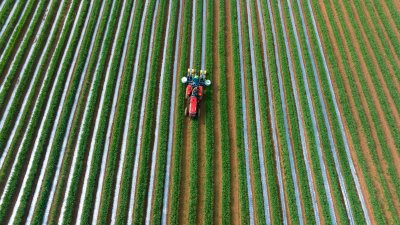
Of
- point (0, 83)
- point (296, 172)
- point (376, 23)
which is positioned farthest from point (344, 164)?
point (0, 83)

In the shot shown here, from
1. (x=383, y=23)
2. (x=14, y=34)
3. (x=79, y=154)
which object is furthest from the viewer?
(x=383, y=23)

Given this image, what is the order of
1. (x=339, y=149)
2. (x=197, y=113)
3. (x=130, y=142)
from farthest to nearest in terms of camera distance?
1. (x=197, y=113)
2. (x=339, y=149)
3. (x=130, y=142)

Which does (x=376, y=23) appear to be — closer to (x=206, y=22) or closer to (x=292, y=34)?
(x=292, y=34)

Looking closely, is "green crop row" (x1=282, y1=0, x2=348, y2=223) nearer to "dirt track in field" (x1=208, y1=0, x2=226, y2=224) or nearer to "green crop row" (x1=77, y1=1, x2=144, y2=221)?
"dirt track in field" (x1=208, y1=0, x2=226, y2=224)

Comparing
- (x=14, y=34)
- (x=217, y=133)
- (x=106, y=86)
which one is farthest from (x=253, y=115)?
(x=14, y=34)

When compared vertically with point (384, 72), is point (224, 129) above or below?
below

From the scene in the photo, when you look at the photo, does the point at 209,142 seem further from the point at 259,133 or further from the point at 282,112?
the point at 282,112

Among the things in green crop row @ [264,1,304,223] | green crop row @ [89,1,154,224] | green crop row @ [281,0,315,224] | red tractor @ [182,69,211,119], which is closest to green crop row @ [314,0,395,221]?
green crop row @ [281,0,315,224]
